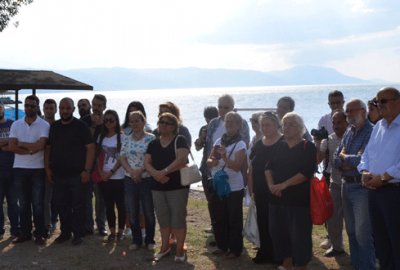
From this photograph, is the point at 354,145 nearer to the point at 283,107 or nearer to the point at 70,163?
the point at 283,107

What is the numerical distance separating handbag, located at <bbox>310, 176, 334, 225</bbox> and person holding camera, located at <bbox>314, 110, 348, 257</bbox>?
78cm

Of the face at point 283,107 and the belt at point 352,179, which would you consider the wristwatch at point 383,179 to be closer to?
the belt at point 352,179

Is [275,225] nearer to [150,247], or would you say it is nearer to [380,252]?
[380,252]

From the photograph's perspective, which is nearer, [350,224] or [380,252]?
[380,252]

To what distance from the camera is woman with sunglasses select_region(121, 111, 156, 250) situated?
6074 millimetres

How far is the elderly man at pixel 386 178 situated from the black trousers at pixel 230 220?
1942 millimetres

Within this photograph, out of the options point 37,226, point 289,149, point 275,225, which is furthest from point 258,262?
point 37,226

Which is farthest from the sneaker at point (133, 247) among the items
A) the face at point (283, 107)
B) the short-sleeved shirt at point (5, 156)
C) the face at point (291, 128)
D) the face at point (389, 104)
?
the face at point (389, 104)

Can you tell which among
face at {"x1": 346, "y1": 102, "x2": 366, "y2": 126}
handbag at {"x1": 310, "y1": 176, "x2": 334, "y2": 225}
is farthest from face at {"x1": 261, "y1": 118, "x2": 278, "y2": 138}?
face at {"x1": 346, "y1": 102, "x2": 366, "y2": 126}

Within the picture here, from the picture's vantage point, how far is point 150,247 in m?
6.18

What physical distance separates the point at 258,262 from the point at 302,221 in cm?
110

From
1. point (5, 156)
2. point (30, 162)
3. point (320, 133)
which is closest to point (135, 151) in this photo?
point (30, 162)

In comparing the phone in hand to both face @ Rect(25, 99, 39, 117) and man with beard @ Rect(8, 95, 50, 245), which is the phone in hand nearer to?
man with beard @ Rect(8, 95, 50, 245)

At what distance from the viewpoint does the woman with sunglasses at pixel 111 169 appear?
6.50 meters
